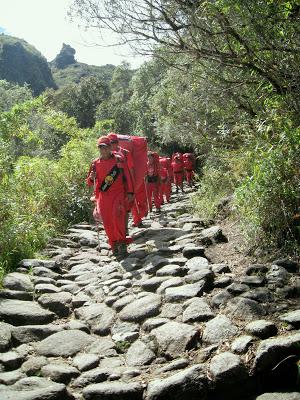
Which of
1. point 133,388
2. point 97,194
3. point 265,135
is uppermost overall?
point 265,135

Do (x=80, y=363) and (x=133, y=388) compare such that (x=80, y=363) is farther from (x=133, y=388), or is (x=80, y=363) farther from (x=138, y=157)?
(x=138, y=157)

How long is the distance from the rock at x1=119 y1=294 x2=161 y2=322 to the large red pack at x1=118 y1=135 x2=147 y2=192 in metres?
5.16

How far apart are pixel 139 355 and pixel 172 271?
6.13ft

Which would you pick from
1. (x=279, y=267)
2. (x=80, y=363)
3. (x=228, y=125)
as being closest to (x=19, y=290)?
(x=80, y=363)

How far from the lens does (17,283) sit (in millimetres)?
5695

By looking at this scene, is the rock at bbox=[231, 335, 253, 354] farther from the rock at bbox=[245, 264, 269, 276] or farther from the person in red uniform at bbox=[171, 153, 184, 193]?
the person in red uniform at bbox=[171, 153, 184, 193]

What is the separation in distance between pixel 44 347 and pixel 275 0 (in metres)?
4.33

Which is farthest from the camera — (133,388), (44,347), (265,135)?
(265,135)

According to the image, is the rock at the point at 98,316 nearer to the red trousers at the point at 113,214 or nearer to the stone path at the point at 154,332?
the stone path at the point at 154,332

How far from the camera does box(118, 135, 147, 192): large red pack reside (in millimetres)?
9906

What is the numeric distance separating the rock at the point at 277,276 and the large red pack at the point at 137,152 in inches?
212

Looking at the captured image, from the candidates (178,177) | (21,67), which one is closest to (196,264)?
(178,177)

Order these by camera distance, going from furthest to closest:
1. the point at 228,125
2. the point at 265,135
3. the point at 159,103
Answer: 1. the point at 159,103
2. the point at 228,125
3. the point at 265,135

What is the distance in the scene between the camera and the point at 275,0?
16.2 feet
